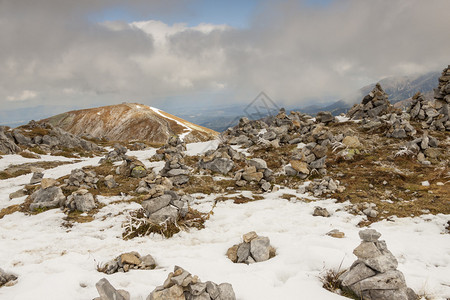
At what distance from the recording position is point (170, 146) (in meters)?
31.2

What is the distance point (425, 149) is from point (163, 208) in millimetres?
22566

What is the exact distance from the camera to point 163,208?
37.8 feet

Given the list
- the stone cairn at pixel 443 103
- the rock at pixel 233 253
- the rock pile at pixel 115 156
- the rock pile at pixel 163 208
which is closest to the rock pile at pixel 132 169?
the rock pile at pixel 115 156

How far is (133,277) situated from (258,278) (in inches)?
149

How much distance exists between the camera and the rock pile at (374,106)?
38.1m

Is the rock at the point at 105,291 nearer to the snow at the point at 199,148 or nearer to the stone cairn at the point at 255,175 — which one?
the stone cairn at the point at 255,175

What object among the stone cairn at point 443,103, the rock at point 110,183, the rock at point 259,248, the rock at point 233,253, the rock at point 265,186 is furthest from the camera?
the stone cairn at point 443,103

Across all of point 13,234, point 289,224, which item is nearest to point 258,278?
point 289,224

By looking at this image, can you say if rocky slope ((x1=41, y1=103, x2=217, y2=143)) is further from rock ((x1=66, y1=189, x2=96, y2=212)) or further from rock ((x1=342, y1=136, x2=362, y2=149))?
rock ((x1=66, y1=189, x2=96, y2=212))

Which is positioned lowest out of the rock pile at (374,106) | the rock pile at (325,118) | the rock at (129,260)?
the rock at (129,260)

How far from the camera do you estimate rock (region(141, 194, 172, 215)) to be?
11562 millimetres

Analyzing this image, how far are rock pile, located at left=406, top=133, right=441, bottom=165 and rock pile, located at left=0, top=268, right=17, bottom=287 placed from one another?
82.4 feet

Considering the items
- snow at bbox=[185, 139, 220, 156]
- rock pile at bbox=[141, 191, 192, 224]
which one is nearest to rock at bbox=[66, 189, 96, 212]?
rock pile at bbox=[141, 191, 192, 224]

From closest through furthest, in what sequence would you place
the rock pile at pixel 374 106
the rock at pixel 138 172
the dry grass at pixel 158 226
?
the dry grass at pixel 158 226
the rock at pixel 138 172
the rock pile at pixel 374 106
